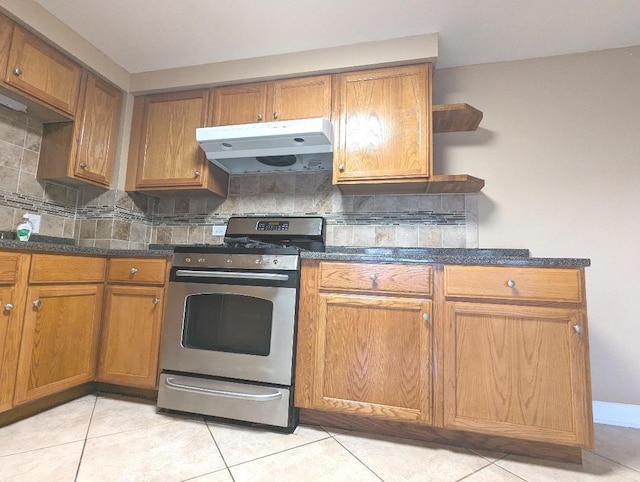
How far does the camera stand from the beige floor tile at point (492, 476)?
3.95ft

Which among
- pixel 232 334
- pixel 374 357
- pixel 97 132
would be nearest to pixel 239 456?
pixel 232 334

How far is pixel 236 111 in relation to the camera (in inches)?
87.0

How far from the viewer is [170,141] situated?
7.63ft

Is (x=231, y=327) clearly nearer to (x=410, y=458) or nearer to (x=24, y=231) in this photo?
(x=410, y=458)

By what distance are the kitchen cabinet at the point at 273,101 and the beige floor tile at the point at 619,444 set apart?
7.01 ft

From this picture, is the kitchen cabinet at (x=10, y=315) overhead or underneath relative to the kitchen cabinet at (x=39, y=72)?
underneath

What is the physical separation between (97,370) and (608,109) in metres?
3.30

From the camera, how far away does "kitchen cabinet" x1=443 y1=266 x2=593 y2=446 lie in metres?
1.30

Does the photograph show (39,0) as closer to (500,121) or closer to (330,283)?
(330,283)

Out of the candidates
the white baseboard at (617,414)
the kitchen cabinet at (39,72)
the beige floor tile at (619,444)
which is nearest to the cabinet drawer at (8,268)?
the kitchen cabinet at (39,72)

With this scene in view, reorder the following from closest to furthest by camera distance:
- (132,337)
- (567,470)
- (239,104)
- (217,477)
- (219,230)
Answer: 1. (217,477)
2. (567,470)
3. (132,337)
4. (239,104)
5. (219,230)

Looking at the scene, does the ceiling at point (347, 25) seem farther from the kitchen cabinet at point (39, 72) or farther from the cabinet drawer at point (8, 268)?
the cabinet drawer at point (8, 268)

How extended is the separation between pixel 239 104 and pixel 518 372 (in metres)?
2.13

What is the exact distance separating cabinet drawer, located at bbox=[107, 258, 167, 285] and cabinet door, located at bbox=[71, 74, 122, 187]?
67 centimetres
